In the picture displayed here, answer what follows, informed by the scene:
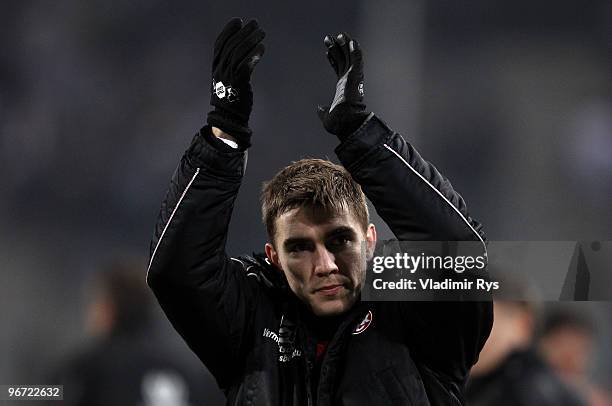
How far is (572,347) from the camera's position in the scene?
6.57ft

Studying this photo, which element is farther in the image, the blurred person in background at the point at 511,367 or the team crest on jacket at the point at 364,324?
the blurred person in background at the point at 511,367

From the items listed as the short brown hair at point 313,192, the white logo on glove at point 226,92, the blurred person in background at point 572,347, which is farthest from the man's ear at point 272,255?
the blurred person in background at point 572,347

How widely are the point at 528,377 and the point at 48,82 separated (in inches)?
56.9

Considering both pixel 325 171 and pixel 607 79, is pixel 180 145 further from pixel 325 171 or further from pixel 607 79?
pixel 607 79

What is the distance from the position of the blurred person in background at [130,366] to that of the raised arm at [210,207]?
2.42 ft

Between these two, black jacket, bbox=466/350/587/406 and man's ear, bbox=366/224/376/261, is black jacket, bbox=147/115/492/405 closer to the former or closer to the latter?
man's ear, bbox=366/224/376/261

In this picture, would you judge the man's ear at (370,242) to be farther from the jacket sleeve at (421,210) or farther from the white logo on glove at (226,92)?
the white logo on glove at (226,92)

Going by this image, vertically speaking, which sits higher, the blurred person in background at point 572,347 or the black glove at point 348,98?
the black glove at point 348,98

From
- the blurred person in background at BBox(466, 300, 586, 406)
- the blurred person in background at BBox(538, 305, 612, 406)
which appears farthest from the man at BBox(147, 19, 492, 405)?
the blurred person in background at BBox(538, 305, 612, 406)

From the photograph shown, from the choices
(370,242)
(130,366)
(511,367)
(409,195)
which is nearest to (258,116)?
(130,366)

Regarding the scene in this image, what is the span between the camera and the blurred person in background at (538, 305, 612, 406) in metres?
1.92

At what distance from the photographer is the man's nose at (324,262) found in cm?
122

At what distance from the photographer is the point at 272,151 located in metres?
2.20

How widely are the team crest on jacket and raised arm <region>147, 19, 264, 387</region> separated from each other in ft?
0.59
